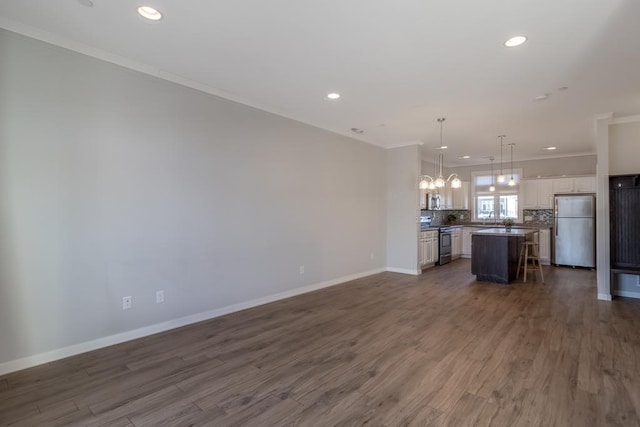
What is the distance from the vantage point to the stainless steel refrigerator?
6.94m

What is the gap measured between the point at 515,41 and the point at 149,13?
2.95m

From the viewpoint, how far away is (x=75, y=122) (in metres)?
2.81

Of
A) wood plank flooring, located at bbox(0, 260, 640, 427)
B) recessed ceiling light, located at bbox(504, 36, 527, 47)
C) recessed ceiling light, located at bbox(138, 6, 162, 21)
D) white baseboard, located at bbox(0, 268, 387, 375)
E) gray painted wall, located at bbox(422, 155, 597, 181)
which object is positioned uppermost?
recessed ceiling light, located at bbox(138, 6, 162, 21)

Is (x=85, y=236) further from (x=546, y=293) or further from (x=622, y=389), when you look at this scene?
(x=546, y=293)

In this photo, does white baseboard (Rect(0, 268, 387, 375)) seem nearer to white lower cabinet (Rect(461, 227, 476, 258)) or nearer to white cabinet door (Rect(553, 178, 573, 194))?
white lower cabinet (Rect(461, 227, 476, 258))

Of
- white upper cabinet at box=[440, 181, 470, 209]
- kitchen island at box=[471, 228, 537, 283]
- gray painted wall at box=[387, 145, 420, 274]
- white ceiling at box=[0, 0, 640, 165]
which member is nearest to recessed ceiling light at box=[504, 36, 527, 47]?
white ceiling at box=[0, 0, 640, 165]

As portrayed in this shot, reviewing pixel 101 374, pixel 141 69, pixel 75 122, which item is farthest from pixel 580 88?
pixel 101 374

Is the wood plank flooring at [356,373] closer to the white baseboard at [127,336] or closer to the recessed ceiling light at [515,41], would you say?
the white baseboard at [127,336]

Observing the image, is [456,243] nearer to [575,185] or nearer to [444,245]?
[444,245]

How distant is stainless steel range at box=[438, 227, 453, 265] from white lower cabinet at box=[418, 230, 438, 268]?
202 mm

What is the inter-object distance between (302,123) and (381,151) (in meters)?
2.36

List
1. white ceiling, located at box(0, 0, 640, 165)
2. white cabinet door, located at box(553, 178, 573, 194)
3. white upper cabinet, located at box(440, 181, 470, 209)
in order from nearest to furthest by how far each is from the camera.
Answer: white ceiling, located at box(0, 0, 640, 165) < white cabinet door, located at box(553, 178, 573, 194) < white upper cabinet, located at box(440, 181, 470, 209)

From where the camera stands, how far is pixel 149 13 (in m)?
2.37

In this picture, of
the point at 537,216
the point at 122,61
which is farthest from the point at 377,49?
the point at 537,216
